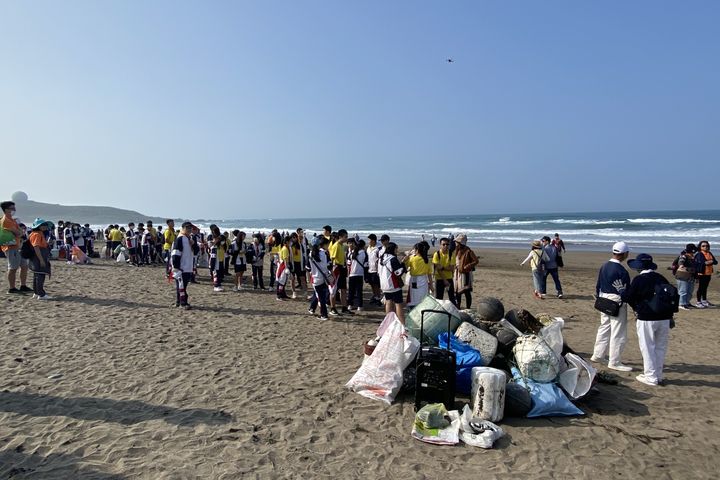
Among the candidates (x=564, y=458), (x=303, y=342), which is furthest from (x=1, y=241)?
(x=564, y=458)

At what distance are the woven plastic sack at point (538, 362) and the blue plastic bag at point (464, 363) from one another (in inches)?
19.7

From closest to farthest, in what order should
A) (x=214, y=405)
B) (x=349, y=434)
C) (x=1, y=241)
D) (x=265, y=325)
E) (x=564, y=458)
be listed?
(x=564, y=458) < (x=349, y=434) < (x=214, y=405) < (x=265, y=325) < (x=1, y=241)

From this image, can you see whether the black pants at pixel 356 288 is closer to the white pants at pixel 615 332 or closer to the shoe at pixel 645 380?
the white pants at pixel 615 332

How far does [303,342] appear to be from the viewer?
7441mm

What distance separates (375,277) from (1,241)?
8.24 meters

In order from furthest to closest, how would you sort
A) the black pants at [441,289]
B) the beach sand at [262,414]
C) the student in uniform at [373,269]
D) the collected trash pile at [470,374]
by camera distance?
the student in uniform at [373,269] → the black pants at [441,289] → the collected trash pile at [470,374] → the beach sand at [262,414]

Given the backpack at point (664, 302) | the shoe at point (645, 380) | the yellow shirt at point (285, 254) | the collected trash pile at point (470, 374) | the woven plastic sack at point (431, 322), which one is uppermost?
the yellow shirt at point (285, 254)

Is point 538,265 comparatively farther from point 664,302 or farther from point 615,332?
point 664,302

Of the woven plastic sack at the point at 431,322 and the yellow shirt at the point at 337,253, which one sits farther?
the yellow shirt at the point at 337,253

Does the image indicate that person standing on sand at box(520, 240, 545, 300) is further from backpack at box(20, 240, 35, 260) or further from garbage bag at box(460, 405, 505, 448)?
backpack at box(20, 240, 35, 260)

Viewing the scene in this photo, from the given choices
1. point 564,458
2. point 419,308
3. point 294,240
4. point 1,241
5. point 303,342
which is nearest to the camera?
point 564,458

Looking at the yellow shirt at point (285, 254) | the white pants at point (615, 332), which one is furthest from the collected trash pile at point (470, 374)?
the yellow shirt at point (285, 254)

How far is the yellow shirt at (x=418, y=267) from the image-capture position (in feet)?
27.5

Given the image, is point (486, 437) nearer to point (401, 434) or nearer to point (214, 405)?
point (401, 434)
